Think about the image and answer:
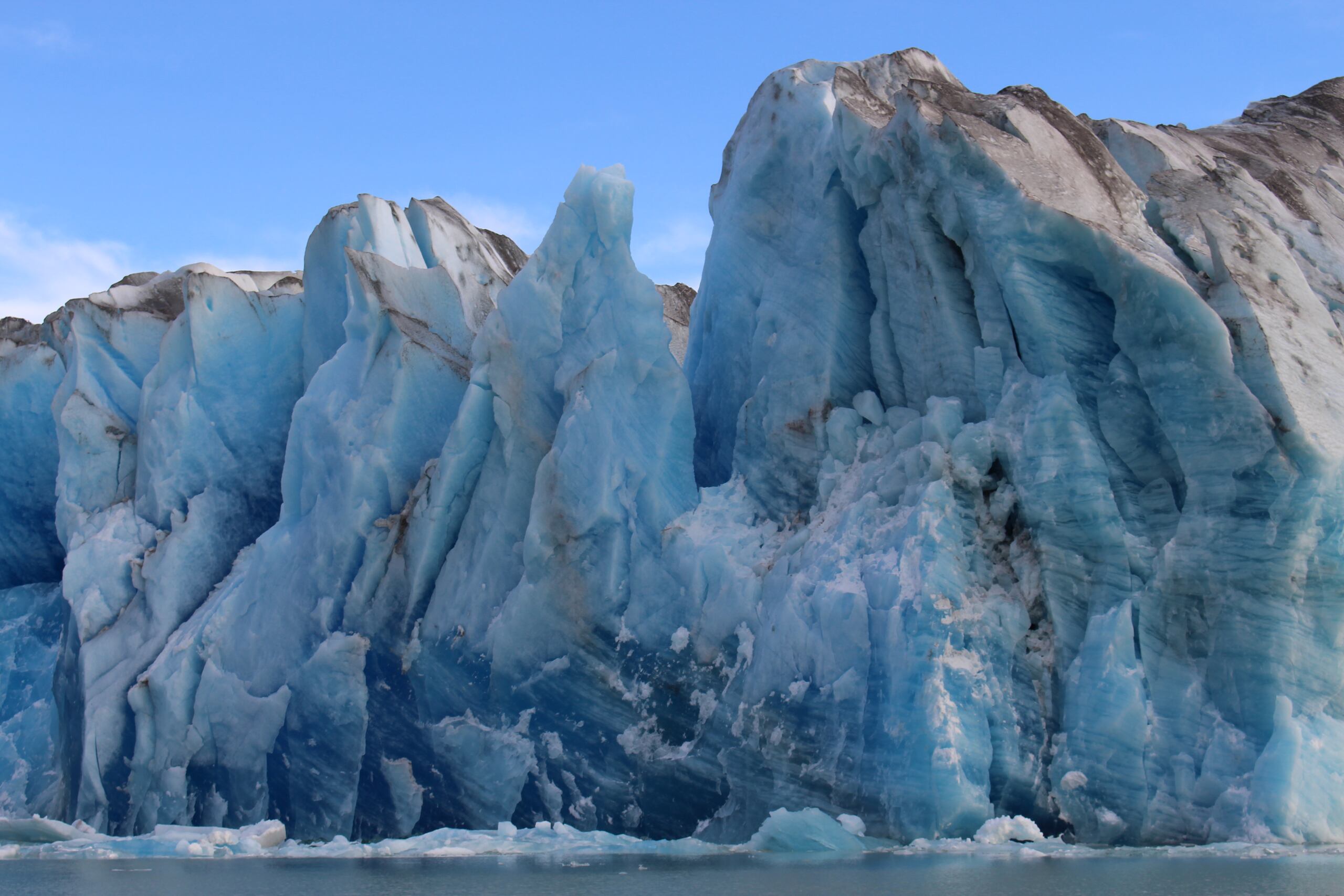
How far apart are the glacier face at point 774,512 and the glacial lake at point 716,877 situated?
4.08 ft

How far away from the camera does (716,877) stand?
9.15m

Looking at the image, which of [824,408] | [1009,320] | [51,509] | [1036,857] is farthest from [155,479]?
[1036,857]

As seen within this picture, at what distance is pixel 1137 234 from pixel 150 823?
1208cm

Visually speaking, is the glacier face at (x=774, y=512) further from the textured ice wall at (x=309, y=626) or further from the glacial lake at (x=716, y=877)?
the glacial lake at (x=716, y=877)

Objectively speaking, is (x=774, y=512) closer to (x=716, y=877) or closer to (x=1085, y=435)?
(x=1085, y=435)

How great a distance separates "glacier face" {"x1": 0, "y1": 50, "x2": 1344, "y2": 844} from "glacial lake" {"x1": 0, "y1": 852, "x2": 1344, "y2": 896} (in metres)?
1.24

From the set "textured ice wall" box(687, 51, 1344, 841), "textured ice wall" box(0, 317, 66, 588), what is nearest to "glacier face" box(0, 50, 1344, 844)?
"textured ice wall" box(687, 51, 1344, 841)

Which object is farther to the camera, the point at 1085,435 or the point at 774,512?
the point at 774,512

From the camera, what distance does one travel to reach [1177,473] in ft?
36.9

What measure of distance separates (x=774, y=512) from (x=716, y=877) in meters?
4.92

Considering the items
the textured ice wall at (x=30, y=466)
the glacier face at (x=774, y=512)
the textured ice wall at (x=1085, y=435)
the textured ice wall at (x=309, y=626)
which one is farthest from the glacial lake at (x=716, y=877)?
the textured ice wall at (x=30, y=466)

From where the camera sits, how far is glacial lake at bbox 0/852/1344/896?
25.5 ft

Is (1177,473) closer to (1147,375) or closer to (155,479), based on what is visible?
(1147,375)

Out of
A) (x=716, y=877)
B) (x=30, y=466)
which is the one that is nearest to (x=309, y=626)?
(x=716, y=877)
